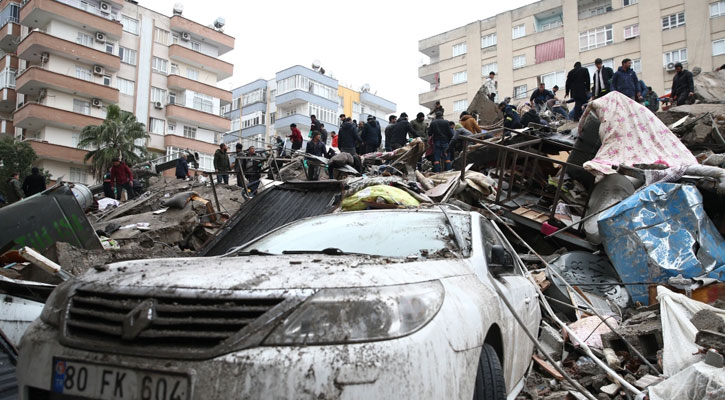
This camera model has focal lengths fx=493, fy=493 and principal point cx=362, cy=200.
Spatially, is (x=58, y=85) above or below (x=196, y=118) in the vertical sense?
above

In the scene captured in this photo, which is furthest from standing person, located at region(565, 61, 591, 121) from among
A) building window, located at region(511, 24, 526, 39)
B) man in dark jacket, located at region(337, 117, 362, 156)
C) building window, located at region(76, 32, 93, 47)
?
building window, located at region(76, 32, 93, 47)

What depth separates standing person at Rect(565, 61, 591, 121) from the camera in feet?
46.8

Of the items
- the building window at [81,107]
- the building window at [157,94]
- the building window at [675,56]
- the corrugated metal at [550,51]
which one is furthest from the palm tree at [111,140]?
the building window at [675,56]

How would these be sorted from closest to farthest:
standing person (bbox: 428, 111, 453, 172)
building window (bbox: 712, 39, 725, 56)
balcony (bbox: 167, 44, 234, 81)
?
1. standing person (bbox: 428, 111, 453, 172)
2. building window (bbox: 712, 39, 725, 56)
3. balcony (bbox: 167, 44, 234, 81)

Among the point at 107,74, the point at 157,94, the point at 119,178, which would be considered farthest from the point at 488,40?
the point at 119,178

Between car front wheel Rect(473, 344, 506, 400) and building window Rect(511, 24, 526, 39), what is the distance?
→ 43.8 m

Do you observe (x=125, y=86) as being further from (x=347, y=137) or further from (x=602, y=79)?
(x=602, y=79)

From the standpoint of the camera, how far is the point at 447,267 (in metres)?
2.58

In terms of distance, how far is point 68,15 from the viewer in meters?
33.8

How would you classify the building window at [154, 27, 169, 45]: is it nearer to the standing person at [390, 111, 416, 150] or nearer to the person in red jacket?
the person in red jacket

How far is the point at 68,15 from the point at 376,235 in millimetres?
38907

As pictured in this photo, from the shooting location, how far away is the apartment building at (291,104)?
49750 millimetres

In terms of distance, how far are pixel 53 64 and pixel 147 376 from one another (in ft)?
128

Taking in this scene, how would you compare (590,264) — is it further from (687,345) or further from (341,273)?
(341,273)
